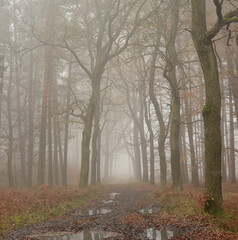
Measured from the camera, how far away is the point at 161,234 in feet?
21.3

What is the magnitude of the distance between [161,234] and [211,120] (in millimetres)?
3481

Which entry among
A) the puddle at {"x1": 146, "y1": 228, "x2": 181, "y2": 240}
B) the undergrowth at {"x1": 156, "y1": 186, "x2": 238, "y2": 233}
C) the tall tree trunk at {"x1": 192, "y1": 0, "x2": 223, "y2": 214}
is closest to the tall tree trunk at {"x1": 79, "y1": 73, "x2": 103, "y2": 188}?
the undergrowth at {"x1": 156, "y1": 186, "x2": 238, "y2": 233}

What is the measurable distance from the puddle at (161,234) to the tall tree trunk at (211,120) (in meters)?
1.54

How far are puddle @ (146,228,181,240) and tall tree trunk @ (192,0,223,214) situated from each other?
154cm

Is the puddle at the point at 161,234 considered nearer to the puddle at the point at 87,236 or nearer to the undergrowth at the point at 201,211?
the puddle at the point at 87,236

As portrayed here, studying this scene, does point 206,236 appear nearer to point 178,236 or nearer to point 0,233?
point 178,236

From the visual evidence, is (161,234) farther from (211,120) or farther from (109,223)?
(211,120)

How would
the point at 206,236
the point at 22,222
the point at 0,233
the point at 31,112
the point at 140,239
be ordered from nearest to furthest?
the point at 206,236 < the point at 140,239 < the point at 0,233 < the point at 22,222 < the point at 31,112

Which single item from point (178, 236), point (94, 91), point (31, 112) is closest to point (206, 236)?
point (178, 236)

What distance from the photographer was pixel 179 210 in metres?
8.83

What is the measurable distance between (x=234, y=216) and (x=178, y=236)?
6.27ft

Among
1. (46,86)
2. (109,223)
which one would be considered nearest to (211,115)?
(109,223)

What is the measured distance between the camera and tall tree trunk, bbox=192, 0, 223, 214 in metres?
7.46

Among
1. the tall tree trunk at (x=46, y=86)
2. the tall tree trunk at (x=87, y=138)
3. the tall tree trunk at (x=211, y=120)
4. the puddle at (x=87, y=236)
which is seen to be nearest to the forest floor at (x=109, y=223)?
the puddle at (x=87, y=236)
